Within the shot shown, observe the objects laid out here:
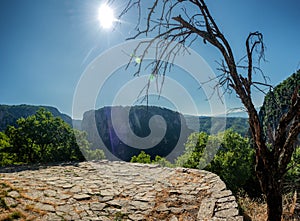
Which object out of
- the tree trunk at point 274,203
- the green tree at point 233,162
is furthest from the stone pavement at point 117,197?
the green tree at point 233,162

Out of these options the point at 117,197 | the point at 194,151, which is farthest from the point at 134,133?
the point at 117,197

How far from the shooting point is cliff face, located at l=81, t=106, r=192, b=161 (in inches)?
706

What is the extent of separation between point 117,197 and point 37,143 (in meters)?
5.50

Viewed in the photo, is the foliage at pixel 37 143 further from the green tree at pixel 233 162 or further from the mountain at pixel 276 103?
the mountain at pixel 276 103

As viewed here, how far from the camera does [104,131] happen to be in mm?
24656

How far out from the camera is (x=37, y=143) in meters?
7.82

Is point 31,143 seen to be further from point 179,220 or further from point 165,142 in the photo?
point 165,142

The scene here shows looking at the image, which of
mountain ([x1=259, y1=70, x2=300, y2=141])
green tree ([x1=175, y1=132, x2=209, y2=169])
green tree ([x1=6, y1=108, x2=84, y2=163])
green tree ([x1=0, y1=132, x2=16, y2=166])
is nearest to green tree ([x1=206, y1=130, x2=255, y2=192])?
green tree ([x1=175, y1=132, x2=209, y2=169])

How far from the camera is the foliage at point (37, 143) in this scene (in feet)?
25.1

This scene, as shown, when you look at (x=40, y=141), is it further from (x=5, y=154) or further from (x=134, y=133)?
(x=134, y=133)

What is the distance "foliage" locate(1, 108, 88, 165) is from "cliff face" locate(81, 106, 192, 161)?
29.6 ft

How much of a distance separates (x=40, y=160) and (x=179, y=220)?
6475 millimetres

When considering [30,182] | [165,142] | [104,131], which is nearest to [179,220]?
[30,182]

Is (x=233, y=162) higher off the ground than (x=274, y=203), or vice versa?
(x=274, y=203)
